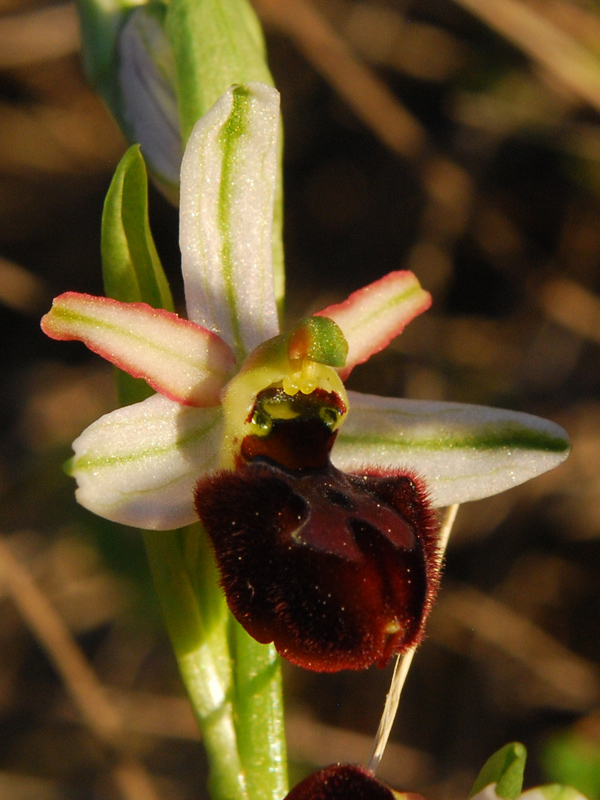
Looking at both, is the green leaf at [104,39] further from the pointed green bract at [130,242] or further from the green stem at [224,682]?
the green stem at [224,682]

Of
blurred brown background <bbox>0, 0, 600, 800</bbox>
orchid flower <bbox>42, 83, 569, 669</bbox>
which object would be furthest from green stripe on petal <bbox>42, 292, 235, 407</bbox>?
blurred brown background <bbox>0, 0, 600, 800</bbox>

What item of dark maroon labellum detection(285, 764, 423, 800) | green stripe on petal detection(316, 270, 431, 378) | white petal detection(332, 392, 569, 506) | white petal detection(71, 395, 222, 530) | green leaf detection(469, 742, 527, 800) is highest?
green stripe on petal detection(316, 270, 431, 378)

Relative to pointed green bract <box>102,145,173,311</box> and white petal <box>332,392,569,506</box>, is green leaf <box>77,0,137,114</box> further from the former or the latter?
white petal <box>332,392,569,506</box>

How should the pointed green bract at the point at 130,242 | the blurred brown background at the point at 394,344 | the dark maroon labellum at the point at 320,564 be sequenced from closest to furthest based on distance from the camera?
the dark maroon labellum at the point at 320,564
the pointed green bract at the point at 130,242
the blurred brown background at the point at 394,344

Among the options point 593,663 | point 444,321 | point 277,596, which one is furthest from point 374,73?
point 277,596

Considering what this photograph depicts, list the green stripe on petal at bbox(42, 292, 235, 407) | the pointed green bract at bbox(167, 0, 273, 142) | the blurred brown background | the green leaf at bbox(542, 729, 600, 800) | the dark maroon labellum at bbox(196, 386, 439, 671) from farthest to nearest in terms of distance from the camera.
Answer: the blurred brown background, the green leaf at bbox(542, 729, 600, 800), the pointed green bract at bbox(167, 0, 273, 142), the green stripe on petal at bbox(42, 292, 235, 407), the dark maroon labellum at bbox(196, 386, 439, 671)

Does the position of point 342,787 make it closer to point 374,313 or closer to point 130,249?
point 374,313

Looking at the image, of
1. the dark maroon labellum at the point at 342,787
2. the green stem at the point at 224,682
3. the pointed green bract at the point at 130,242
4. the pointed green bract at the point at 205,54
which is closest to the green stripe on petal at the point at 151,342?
the pointed green bract at the point at 130,242
